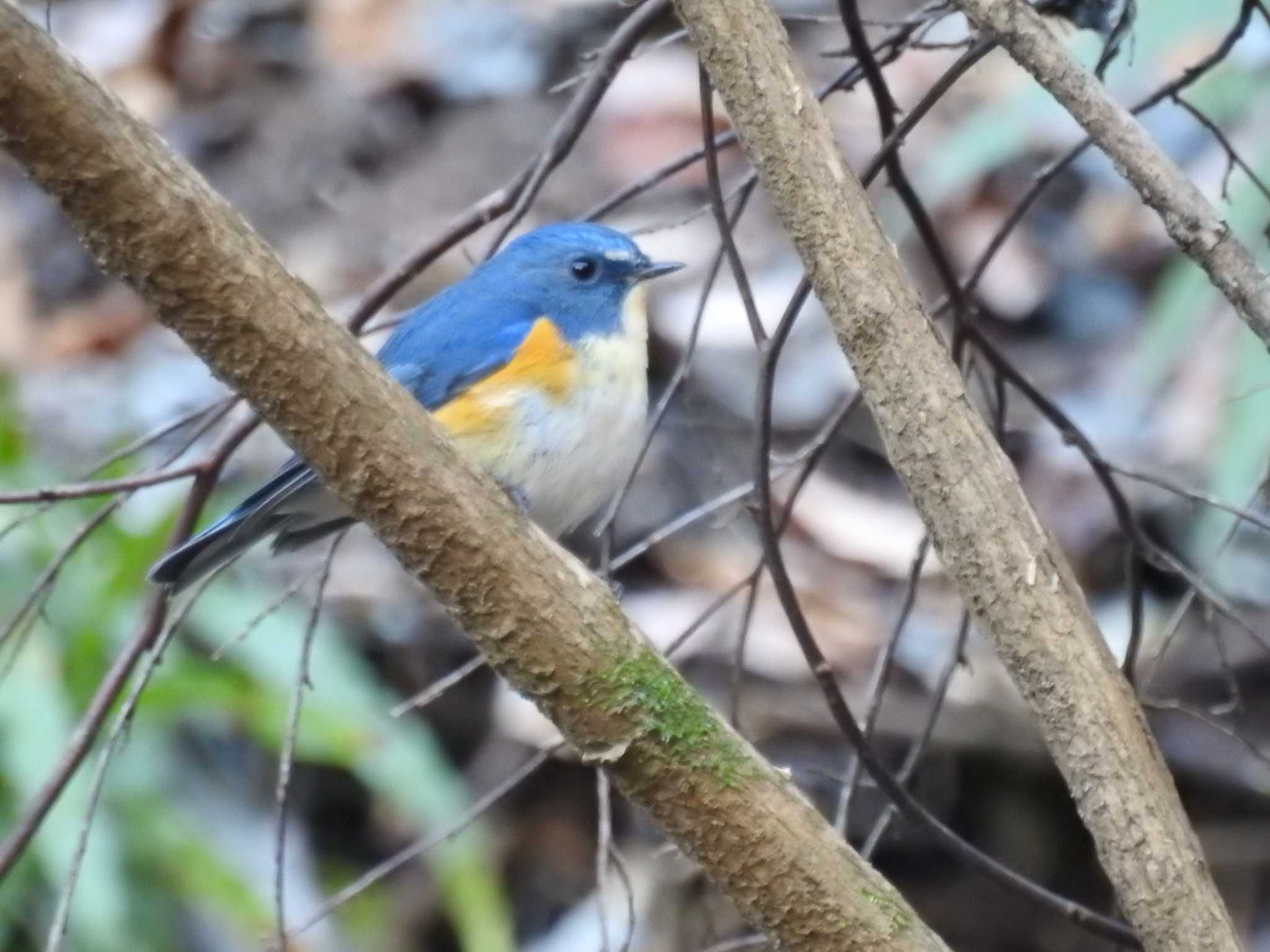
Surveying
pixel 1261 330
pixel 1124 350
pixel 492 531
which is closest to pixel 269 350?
pixel 492 531

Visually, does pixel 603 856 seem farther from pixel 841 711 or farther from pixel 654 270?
pixel 654 270

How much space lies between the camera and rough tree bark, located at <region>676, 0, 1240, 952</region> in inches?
61.9

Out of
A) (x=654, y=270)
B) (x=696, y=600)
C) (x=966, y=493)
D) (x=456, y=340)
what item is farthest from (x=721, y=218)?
(x=696, y=600)

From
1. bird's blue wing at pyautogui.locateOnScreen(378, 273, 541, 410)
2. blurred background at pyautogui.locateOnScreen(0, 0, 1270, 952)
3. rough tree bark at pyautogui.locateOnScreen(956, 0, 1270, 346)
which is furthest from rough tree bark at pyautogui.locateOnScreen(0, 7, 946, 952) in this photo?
blurred background at pyautogui.locateOnScreen(0, 0, 1270, 952)

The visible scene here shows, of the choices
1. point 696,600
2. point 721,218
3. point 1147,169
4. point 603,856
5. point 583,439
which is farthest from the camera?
point 696,600

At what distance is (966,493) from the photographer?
1593 millimetres

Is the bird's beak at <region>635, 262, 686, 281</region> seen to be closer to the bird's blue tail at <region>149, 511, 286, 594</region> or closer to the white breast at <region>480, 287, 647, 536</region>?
the white breast at <region>480, 287, 647, 536</region>

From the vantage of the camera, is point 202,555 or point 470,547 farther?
point 202,555

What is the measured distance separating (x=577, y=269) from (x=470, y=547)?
1.28 metres

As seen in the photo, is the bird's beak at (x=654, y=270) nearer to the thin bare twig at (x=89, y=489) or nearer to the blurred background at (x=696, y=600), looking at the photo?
the blurred background at (x=696, y=600)

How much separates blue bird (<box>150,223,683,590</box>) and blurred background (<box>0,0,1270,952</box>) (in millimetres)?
381

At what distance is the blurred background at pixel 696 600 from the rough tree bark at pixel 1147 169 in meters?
1.19

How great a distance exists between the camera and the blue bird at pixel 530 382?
253 cm

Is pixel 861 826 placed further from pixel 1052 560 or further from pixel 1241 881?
pixel 1052 560
